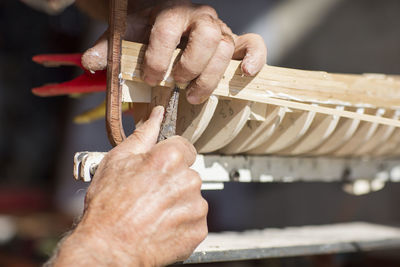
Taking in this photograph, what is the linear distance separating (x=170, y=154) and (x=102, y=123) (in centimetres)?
407

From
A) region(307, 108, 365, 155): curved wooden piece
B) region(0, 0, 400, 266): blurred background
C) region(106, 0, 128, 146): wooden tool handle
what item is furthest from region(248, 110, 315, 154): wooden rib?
region(0, 0, 400, 266): blurred background

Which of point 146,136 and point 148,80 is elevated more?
point 148,80

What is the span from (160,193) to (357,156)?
989mm

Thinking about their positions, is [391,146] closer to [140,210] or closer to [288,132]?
[288,132]

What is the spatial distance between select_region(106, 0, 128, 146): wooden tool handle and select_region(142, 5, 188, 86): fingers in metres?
0.07

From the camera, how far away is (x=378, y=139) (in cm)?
146

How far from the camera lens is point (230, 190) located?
4.89 m

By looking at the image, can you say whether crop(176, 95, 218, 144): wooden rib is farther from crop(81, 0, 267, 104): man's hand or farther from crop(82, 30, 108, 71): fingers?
crop(82, 30, 108, 71): fingers

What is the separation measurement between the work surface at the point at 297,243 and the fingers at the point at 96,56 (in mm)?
557

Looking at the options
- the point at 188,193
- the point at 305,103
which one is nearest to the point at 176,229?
the point at 188,193

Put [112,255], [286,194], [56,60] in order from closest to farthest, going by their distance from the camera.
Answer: [112,255] < [56,60] < [286,194]

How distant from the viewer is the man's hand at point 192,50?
92cm

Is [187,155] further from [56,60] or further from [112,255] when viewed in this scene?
[56,60]

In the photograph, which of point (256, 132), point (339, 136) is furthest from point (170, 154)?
point (339, 136)
